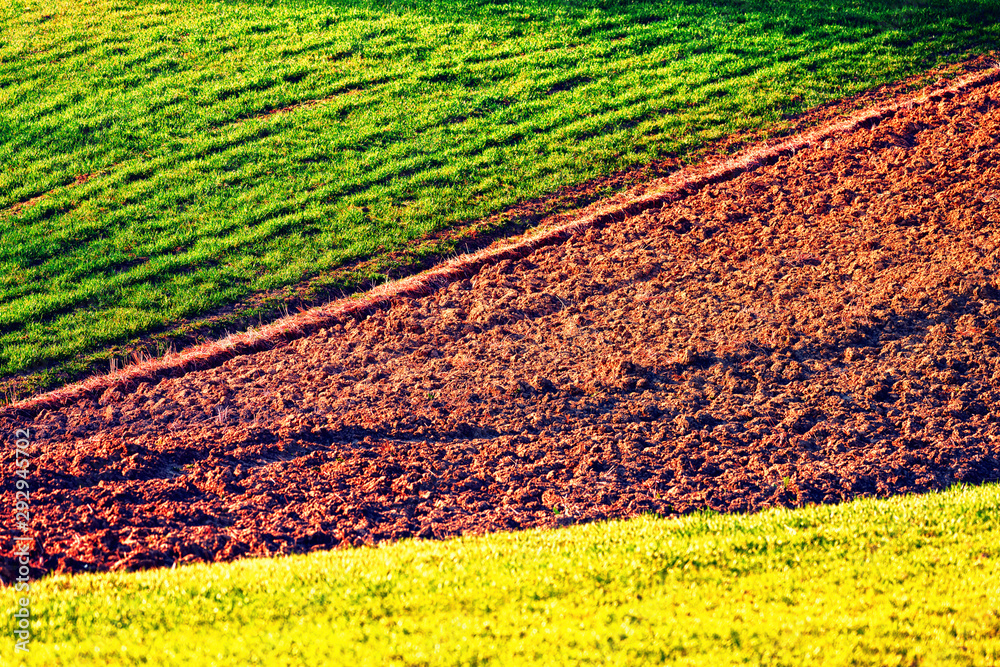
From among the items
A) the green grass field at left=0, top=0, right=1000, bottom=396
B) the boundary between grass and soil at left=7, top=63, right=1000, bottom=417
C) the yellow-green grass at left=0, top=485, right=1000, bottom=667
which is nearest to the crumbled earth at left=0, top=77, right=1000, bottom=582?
the boundary between grass and soil at left=7, top=63, right=1000, bottom=417

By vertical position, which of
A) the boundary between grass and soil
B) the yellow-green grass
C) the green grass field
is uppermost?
the green grass field

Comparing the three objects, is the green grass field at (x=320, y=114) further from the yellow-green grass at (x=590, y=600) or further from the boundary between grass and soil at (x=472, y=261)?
the yellow-green grass at (x=590, y=600)

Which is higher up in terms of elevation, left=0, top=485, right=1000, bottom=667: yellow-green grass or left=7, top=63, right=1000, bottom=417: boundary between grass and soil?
left=7, top=63, right=1000, bottom=417: boundary between grass and soil

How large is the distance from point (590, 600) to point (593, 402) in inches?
100

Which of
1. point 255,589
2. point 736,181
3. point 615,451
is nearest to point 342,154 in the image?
point 736,181

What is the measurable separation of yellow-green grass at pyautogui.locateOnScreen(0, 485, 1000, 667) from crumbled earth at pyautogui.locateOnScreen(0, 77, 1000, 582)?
19.3 inches

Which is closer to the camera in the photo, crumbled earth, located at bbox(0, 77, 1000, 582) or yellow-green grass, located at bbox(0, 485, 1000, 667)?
yellow-green grass, located at bbox(0, 485, 1000, 667)

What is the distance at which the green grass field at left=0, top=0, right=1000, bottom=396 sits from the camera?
8.76m

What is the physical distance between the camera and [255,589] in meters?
4.70

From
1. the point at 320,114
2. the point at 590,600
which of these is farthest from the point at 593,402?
the point at 320,114

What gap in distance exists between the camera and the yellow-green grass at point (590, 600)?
13.5 feet

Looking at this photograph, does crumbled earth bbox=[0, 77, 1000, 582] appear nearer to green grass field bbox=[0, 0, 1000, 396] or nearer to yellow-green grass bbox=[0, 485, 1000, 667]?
yellow-green grass bbox=[0, 485, 1000, 667]

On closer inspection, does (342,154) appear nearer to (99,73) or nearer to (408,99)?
(408,99)

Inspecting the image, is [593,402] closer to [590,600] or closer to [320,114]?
[590,600]
